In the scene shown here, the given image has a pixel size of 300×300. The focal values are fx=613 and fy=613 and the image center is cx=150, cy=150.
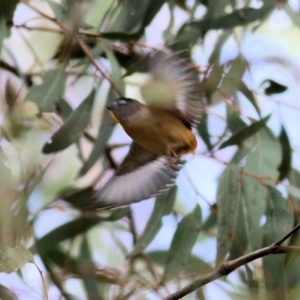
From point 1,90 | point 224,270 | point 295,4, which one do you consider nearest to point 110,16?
point 1,90

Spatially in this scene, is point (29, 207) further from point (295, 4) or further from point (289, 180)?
point (295, 4)

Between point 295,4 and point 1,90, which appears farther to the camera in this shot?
point 295,4

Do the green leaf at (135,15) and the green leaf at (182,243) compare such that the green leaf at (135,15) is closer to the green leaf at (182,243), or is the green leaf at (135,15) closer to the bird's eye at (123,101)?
the bird's eye at (123,101)

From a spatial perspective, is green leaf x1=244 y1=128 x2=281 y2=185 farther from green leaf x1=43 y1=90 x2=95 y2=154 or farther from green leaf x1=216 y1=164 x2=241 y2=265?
green leaf x1=43 y1=90 x2=95 y2=154

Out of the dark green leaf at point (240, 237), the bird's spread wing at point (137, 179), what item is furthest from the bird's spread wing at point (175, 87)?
the dark green leaf at point (240, 237)

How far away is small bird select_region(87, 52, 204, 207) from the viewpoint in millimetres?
839

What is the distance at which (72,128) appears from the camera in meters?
0.98

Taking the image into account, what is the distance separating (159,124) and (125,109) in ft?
0.19

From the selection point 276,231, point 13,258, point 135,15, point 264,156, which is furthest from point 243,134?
point 13,258

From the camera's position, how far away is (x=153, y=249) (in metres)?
1.14

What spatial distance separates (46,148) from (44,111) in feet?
0.20

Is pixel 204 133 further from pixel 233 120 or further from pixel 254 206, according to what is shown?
pixel 254 206

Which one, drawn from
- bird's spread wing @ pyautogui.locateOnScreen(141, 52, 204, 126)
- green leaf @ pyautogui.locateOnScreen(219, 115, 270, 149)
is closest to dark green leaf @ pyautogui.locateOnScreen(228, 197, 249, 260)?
green leaf @ pyautogui.locateOnScreen(219, 115, 270, 149)

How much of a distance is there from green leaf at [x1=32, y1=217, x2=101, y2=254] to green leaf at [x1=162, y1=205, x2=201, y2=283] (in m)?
0.18
